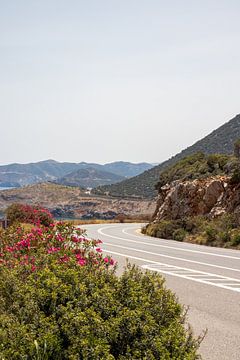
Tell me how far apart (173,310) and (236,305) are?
4691 millimetres

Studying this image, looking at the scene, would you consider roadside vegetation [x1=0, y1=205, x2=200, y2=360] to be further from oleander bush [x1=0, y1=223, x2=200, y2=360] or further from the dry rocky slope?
the dry rocky slope

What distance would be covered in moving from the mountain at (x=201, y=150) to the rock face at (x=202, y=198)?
36493 millimetres

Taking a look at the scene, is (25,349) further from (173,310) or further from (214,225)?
(214,225)

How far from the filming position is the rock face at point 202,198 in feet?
84.8

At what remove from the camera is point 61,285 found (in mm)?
4551

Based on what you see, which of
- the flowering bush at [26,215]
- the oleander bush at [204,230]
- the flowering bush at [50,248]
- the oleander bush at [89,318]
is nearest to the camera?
the oleander bush at [89,318]

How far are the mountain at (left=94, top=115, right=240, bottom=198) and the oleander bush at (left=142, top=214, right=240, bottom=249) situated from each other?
39.6 m

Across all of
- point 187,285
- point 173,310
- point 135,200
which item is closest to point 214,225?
point 187,285

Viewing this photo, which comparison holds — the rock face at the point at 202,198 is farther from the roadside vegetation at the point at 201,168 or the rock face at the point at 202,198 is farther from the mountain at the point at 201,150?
the mountain at the point at 201,150

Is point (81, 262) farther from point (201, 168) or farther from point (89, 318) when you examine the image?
point (201, 168)

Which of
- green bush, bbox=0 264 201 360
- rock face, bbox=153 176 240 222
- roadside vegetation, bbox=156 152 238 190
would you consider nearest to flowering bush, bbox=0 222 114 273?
green bush, bbox=0 264 201 360

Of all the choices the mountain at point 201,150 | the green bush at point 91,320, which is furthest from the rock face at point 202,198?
the mountain at point 201,150

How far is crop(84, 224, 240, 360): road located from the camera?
6.66 m

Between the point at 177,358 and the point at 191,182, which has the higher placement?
the point at 191,182
